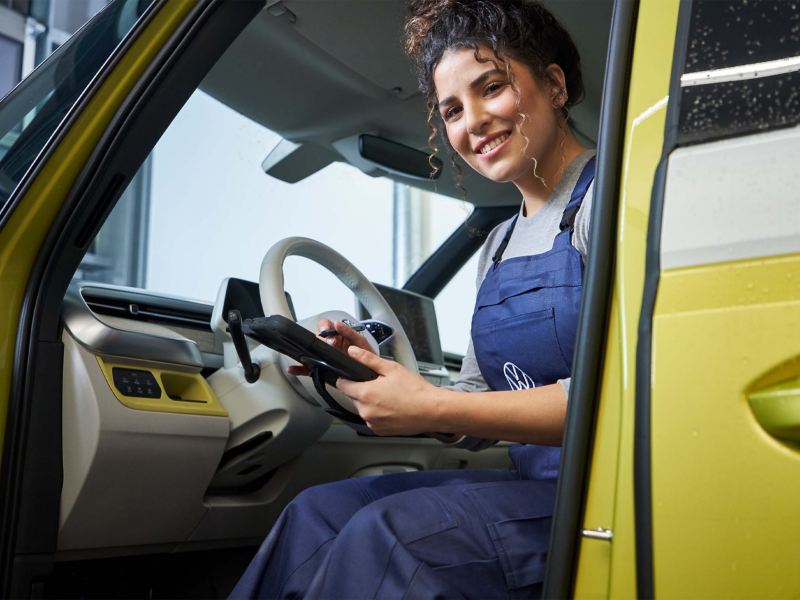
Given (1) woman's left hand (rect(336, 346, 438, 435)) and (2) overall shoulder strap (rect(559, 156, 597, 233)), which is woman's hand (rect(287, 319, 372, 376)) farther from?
(2) overall shoulder strap (rect(559, 156, 597, 233))

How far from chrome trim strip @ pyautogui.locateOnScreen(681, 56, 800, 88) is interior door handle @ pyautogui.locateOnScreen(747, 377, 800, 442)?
299 mm

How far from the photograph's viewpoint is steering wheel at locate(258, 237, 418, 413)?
5.24 feet

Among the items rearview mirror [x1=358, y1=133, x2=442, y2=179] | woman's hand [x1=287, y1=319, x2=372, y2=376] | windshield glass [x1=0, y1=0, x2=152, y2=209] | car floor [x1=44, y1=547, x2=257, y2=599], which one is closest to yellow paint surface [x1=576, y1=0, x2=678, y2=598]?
woman's hand [x1=287, y1=319, x2=372, y2=376]

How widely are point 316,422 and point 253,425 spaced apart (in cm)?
14

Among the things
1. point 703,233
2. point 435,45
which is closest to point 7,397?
point 435,45

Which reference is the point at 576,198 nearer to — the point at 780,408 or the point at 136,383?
the point at 780,408

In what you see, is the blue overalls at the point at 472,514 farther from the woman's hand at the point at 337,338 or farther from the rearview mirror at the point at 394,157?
the rearview mirror at the point at 394,157

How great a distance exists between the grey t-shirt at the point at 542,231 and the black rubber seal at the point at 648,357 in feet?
1.22

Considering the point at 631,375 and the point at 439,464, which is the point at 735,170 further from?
the point at 439,464

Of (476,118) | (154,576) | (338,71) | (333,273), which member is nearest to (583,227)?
(476,118)

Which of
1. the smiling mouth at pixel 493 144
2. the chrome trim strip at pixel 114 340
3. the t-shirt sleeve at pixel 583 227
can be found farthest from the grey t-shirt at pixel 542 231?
the chrome trim strip at pixel 114 340

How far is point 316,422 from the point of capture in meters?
1.79

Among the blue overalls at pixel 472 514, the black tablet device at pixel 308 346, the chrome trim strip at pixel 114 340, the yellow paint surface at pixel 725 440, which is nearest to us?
the yellow paint surface at pixel 725 440

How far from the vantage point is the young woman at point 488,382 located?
1.06 meters
